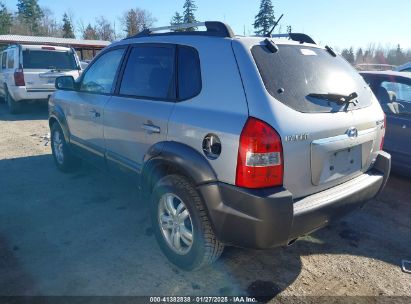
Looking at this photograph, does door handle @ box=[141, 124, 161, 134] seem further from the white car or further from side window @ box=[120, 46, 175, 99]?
the white car

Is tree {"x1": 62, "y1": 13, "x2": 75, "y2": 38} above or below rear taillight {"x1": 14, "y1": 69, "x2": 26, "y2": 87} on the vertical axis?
above

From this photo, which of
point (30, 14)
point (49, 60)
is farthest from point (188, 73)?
point (30, 14)

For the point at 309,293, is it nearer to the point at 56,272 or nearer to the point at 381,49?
the point at 56,272

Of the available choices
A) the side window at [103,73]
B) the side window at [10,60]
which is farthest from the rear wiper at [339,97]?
the side window at [10,60]

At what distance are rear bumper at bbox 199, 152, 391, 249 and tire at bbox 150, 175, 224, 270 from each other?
149 millimetres

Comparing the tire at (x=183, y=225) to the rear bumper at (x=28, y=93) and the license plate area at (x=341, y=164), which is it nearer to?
the license plate area at (x=341, y=164)

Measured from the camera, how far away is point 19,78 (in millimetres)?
9406

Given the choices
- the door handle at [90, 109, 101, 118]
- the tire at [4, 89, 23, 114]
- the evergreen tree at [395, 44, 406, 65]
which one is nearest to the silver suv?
the door handle at [90, 109, 101, 118]

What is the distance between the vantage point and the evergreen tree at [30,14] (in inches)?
2628

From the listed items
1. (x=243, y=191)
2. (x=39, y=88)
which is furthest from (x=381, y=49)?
(x=243, y=191)

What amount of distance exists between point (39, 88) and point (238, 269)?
8.83 metres

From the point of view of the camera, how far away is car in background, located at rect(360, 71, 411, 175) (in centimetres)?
460

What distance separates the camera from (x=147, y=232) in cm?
348

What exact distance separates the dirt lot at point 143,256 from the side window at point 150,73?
56.0 inches
